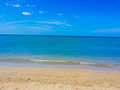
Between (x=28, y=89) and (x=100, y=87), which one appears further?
(x=100, y=87)

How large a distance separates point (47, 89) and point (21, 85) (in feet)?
3.84

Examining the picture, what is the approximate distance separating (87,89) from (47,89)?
1.57 meters

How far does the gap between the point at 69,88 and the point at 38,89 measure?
122 cm

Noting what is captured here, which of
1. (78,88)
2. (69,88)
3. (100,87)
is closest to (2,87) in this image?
(69,88)

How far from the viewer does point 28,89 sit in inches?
181

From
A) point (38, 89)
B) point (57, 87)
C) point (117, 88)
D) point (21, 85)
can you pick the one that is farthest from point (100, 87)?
point (21, 85)

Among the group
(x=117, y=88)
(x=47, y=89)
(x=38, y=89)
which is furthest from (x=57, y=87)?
(x=117, y=88)

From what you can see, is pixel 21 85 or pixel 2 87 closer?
pixel 2 87

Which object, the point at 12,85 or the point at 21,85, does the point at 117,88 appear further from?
the point at 12,85

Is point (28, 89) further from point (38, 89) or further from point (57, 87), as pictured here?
point (57, 87)

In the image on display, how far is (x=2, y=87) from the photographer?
470 cm

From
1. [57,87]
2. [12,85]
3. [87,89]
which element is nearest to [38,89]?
[57,87]

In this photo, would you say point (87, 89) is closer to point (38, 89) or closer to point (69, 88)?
point (69, 88)

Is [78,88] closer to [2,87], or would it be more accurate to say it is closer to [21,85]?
[21,85]
